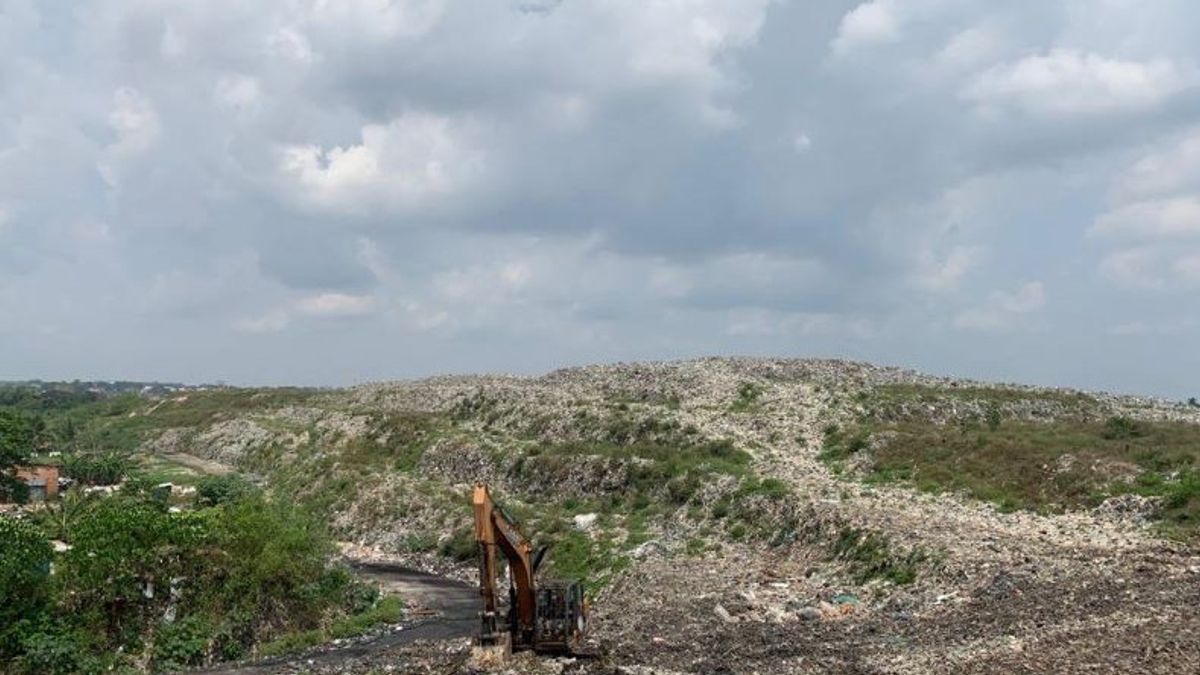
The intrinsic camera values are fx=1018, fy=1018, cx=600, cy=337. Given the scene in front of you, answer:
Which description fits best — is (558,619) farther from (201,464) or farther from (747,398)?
(201,464)

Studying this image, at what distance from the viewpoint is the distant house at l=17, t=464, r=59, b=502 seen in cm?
5391

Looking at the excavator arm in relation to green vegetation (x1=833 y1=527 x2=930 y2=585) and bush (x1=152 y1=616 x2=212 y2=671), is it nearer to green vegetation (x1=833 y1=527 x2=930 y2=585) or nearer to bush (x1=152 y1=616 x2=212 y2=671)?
green vegetation (x1=833 y1=527 x2=930 y2=585)

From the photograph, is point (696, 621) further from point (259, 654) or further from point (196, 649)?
point (196, 649)

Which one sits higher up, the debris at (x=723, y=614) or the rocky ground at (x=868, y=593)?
the rocky ground at (x=868, y=593)

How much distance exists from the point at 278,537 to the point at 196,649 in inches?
151

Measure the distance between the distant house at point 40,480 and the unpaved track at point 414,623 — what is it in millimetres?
25693

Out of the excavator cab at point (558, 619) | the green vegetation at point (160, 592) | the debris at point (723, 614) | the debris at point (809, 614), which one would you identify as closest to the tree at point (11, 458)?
the green vegetation at point (160, 592)

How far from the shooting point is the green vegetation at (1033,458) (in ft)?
93.6

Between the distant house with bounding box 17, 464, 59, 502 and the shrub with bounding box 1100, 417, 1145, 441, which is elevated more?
the shrub with bounding box 1100, 417, 1145, 441

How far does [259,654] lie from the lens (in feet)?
80.4

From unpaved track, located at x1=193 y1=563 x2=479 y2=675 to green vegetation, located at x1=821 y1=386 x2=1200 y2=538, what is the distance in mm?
14420

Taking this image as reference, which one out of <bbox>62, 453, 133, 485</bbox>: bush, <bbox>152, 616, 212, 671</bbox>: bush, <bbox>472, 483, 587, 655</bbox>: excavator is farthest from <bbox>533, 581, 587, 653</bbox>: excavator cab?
<bbox>62, 453, 133, 485</bbox>: bush

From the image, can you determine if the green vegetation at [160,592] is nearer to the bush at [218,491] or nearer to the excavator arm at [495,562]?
A: the excavator arm at [495,562]

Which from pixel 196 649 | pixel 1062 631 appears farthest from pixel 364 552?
pixel 1062 631
